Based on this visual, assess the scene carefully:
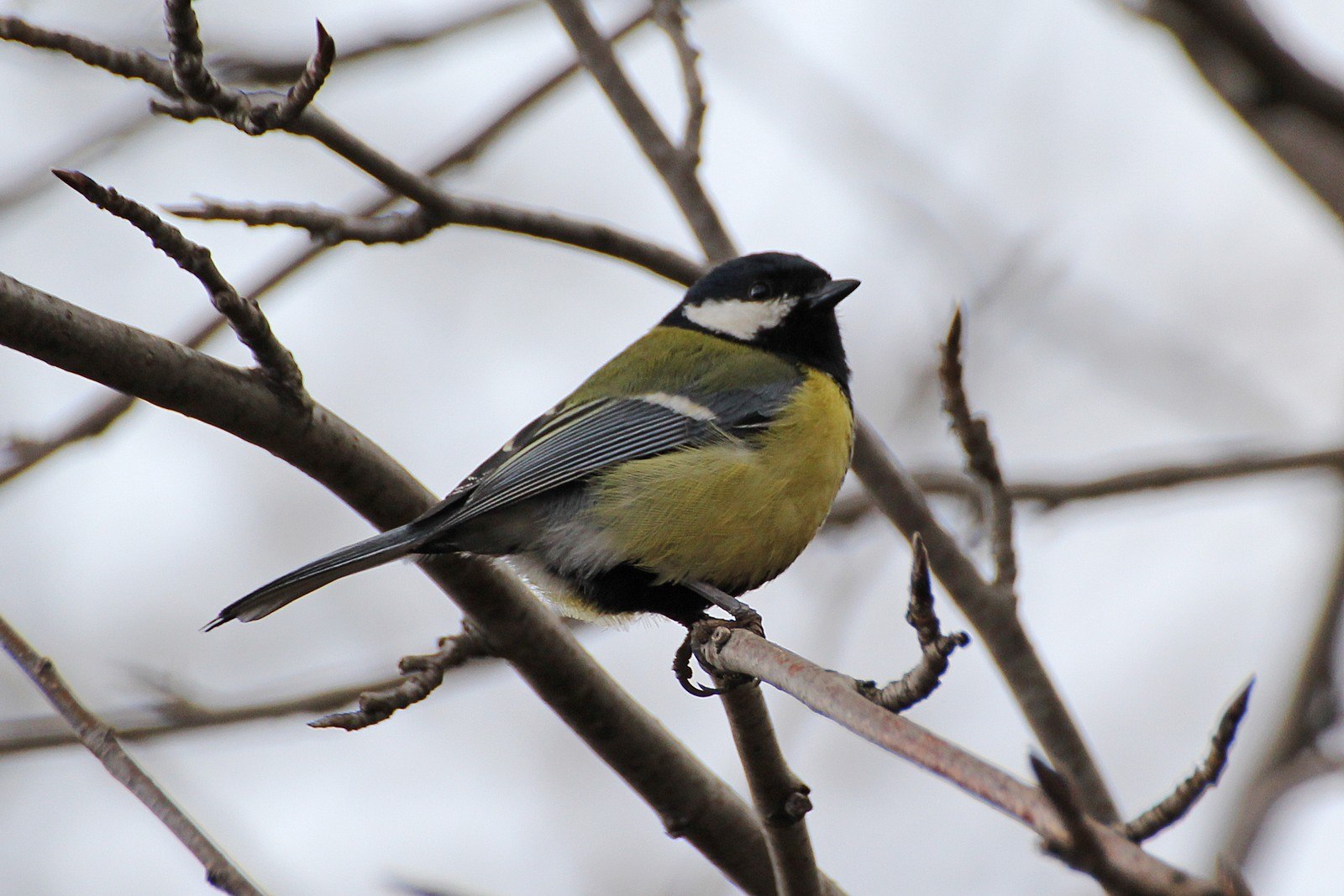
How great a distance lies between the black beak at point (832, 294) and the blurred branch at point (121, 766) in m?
2.79

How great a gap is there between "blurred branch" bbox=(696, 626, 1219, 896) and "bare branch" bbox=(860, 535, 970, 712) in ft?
0.33

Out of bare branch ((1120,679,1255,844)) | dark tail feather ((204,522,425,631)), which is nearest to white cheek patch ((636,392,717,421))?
dark tail feather ((204,522,425,631))

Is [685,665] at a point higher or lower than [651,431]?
lower

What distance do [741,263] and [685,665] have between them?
4.74 ft

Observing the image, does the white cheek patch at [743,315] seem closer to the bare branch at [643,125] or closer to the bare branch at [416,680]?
the bare branch at [643,125]

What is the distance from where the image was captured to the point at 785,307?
437cm

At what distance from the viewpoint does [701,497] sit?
11.4ft

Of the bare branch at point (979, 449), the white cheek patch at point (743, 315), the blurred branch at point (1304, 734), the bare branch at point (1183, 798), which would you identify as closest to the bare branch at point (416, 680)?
the bare branch at point (979, 449)

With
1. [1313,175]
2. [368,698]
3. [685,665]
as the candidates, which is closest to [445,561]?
[368,698]

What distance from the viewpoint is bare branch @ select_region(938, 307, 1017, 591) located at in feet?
9.32

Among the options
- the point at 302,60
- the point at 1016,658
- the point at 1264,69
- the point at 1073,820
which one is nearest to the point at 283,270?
the point at 302,60

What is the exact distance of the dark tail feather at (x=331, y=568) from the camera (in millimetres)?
2904

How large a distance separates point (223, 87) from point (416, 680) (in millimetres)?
1300

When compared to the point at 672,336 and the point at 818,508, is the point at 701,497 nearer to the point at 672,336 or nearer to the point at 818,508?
the point at 818,508
